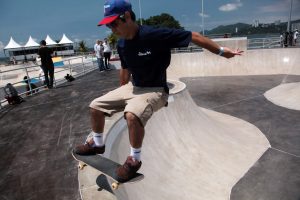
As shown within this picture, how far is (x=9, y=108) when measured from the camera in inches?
408

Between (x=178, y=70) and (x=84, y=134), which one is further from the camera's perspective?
(x=178, y=70)

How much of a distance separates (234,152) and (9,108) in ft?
28.1

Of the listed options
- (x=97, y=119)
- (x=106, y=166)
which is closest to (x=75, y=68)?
(x=97, y=119)

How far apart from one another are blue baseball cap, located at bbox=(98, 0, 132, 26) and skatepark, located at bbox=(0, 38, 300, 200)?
2.44 meters

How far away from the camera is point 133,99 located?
3.53m

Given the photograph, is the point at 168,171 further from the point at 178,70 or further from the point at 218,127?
the point at 178,70

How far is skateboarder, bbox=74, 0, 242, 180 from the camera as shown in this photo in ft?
10.8

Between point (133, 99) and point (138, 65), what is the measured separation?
0.46m

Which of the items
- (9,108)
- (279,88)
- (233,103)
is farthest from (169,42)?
(279,88)

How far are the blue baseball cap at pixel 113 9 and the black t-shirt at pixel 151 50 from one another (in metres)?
0.36

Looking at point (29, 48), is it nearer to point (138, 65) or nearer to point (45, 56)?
point (45, 56)

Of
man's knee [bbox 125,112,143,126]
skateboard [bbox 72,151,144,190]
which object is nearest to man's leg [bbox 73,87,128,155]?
skateboard [bbox 72,151,144,190]

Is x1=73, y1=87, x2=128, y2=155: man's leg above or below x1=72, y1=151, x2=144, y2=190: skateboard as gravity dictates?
above

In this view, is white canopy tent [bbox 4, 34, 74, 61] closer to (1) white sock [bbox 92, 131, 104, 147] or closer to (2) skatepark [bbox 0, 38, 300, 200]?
(2) skatepark [bbox 0, 38, 300, 200]
